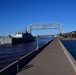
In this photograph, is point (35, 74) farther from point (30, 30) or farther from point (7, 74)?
point (30, 30)

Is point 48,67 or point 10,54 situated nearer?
point 48,67

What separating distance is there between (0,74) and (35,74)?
112 inches

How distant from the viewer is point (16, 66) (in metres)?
16.5

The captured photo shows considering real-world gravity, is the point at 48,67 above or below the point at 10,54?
above

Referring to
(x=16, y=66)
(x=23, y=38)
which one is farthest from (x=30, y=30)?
(x=16, y=66)

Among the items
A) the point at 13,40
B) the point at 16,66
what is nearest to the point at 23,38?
the point at 13,40

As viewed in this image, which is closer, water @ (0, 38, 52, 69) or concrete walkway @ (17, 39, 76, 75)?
concrete walkway @ (17, 39, 76, 75)

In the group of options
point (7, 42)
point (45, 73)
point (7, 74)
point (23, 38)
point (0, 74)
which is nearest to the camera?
point (0, 74)

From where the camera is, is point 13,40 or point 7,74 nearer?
point 7,74

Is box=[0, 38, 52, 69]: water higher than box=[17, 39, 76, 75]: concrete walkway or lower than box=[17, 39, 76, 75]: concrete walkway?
lower

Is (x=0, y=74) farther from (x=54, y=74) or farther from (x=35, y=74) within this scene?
(x=54, y=74)

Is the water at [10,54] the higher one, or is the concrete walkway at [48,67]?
the concrete walkway at [48,67]

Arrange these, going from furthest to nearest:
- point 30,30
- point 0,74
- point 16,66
Answer: point 30,30 → point 16,66 → point 0,74

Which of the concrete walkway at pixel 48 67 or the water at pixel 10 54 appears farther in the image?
the water at pixel 10 54
